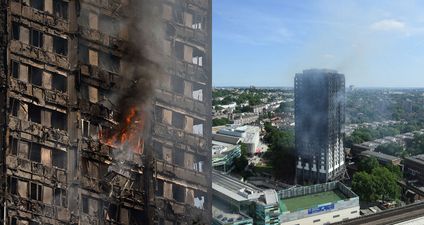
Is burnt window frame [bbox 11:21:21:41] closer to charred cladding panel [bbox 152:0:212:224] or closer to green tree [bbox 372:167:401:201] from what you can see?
charred cladding panel [bbox 152:0:212:224]

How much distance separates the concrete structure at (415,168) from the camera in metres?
25.1

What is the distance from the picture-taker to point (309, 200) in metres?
18.1

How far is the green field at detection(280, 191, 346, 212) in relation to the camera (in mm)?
17141

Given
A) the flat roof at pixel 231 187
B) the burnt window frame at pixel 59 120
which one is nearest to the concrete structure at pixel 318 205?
the flat roof at pixel 231 187

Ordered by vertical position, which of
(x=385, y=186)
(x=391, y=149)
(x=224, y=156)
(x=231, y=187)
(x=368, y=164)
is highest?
(x=391, y=149)

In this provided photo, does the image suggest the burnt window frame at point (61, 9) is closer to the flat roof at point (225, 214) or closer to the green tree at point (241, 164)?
the flat roof at point (225, 214)

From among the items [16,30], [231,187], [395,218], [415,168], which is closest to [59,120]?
[16,30]

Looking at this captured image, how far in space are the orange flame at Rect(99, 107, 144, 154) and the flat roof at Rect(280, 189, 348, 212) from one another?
13429 millimetres

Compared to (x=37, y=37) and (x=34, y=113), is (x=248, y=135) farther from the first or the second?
(x=37, y=37)

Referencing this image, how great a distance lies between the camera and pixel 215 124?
44.3 metres

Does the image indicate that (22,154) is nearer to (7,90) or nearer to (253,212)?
(7,90)

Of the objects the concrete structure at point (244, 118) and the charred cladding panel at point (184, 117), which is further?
the concrete structure at point (244, 118)

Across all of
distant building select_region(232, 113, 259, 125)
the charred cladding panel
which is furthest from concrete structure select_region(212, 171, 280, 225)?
distant building select_region(232, 113, 259, 125)

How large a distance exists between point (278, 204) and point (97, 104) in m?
12.1
